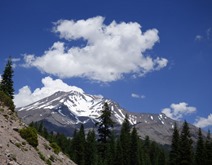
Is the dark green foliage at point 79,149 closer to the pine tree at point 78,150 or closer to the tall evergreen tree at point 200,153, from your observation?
the pine tree at point 78,150

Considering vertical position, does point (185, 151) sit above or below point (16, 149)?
above

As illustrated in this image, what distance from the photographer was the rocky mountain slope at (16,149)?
24139mm

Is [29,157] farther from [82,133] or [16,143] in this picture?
[82,133]

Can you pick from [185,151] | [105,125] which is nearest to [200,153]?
[185,151]

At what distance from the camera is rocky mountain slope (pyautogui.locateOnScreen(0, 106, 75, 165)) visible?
79.2ft

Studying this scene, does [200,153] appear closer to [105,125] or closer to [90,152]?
[105,125]

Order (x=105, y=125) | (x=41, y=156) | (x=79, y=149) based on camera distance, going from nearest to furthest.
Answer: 1. (x=41, y=156)
2. (x=105, y=125)
3. (x=79, y=149)

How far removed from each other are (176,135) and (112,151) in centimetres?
2145

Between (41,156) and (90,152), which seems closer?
(41,156)

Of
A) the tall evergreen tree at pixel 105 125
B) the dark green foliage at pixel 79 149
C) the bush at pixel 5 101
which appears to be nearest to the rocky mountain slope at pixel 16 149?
the bush at pixel 5 101

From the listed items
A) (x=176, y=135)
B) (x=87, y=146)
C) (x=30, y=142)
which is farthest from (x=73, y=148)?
(x=30, y=142)

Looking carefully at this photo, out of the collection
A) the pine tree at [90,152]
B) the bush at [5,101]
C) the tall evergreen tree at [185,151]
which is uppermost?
the pine tree at [90,152]

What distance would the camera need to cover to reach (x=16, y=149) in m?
26.6

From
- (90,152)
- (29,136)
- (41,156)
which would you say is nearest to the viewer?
(41,156)
